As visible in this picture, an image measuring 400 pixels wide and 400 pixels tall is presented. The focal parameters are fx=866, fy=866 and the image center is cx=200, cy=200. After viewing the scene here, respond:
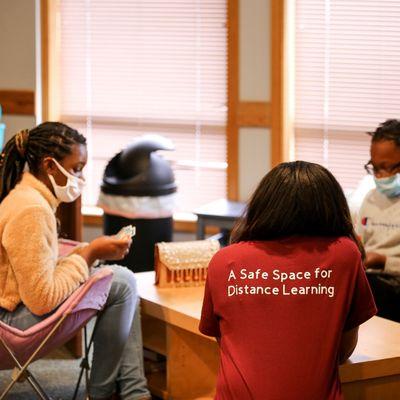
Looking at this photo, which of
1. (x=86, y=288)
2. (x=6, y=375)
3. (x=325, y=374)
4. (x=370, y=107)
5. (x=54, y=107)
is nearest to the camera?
(x=325, y=374)

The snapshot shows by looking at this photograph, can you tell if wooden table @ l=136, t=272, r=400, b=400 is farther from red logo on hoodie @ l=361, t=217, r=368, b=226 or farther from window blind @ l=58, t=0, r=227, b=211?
window blind @ l=58, t=0, r=227, b=211

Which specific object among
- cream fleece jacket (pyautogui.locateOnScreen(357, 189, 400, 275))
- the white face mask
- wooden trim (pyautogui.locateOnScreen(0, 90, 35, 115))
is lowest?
cream fleece jacket (pyautogui.locateOnScreen(357, 189, 400, 275))

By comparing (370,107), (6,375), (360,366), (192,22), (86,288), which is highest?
(192,22)

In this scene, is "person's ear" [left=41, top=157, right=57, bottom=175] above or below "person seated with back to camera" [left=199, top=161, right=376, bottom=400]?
above

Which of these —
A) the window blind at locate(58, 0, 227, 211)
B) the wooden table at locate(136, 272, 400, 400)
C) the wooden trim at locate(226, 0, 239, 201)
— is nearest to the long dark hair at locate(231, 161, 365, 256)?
the wooden table at locate(136, 272, 400, 400)

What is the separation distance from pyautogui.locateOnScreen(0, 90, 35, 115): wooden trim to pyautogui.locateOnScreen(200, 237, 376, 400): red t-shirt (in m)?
3.57

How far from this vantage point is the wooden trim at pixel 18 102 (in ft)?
17.8

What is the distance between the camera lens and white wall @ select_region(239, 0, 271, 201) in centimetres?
489

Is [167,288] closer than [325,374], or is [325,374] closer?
[325,374]

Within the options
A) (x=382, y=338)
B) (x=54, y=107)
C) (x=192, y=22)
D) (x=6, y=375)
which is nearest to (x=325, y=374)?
(x=382, y=338)

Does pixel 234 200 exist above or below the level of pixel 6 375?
above

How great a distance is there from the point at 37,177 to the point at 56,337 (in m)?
0.54

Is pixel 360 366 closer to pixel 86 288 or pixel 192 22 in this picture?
pixel 86 288

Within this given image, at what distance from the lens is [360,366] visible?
8.18 ft
